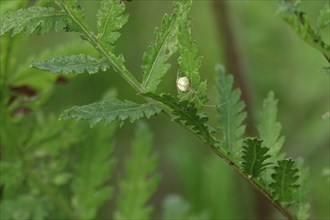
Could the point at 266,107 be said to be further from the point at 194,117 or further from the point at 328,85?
the point at 328,85

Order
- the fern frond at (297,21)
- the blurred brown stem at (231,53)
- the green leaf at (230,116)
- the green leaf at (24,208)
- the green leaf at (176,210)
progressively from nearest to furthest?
1. the fern frond at (297,21)
2. the green leaf at (230,116)
3. the green leaf at (24,208)
4. the green leaf at (176,210)
5. the blurred brown stem at (231,53)

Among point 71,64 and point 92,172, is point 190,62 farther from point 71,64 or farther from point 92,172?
point 92,172

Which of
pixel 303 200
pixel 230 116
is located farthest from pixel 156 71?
pixel 303 200

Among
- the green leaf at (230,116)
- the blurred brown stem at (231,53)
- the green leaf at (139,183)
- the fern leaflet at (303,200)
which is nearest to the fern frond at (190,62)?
the green leaf at (230,116)

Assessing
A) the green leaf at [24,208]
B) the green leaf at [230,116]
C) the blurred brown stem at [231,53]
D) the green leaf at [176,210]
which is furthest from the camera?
the blurred brown stem at [231,53]

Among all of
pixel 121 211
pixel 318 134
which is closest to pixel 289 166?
pixel 121 211

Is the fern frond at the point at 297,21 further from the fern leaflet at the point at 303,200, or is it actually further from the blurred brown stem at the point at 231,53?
the blurred brown stem at the point at 231,53
